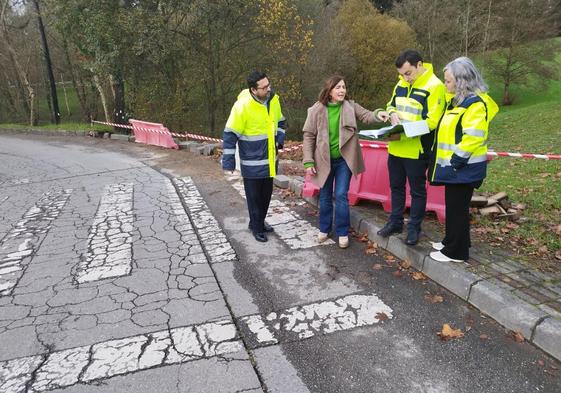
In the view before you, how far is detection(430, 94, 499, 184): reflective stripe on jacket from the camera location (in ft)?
11.3

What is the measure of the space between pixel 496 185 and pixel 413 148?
147 inches

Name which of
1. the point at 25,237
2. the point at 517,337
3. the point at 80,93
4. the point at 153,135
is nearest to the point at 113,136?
the point at 153,135

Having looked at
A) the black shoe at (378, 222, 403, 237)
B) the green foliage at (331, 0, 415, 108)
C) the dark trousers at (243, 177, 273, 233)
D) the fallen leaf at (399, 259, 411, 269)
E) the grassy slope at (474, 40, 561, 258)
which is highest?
the green foliage at (331, 0, 415, 108)

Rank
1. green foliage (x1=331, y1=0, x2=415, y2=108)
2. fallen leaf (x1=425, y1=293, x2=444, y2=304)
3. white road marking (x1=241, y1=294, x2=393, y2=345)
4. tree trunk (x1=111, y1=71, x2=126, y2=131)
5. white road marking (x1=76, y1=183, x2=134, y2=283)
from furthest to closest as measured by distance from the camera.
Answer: green foliage (x1=331, y1=0, x2=415, y2=108)
tree trunk (x1=111, y1=71, x2=126, y2=131)
white road marking (x1=76, y1=183, x2=134, y2=283)
fallen leaf (x1=425, y1=293, x2=444, y2=304)
white road marking (x1=241, y1=294, x2=393, y2=345)

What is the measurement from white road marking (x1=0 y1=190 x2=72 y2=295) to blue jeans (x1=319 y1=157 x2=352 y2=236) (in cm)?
341

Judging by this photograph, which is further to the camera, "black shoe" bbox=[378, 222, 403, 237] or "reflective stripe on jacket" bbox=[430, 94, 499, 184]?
"black shoe" bbox=[378, 222, 403, 237]

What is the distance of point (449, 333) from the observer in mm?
3182

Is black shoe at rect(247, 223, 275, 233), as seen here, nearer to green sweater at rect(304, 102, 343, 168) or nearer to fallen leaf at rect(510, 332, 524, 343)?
green sweater at rect(304, 102, 343, 168)

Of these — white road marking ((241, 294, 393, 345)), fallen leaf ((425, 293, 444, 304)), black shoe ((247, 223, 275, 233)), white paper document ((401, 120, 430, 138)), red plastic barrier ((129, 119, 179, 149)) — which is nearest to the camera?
white road marking ((241, 294, 393, 345))

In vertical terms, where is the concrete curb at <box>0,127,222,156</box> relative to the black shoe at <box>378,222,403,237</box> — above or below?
Answer: above

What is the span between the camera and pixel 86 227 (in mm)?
5918

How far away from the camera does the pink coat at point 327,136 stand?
15.1 feet

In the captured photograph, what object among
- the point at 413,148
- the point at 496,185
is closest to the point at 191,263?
the point at 413,148

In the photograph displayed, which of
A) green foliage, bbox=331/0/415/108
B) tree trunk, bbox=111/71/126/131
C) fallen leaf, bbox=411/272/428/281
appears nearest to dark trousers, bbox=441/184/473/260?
fallen leaf, bbox=411/272/428/281
